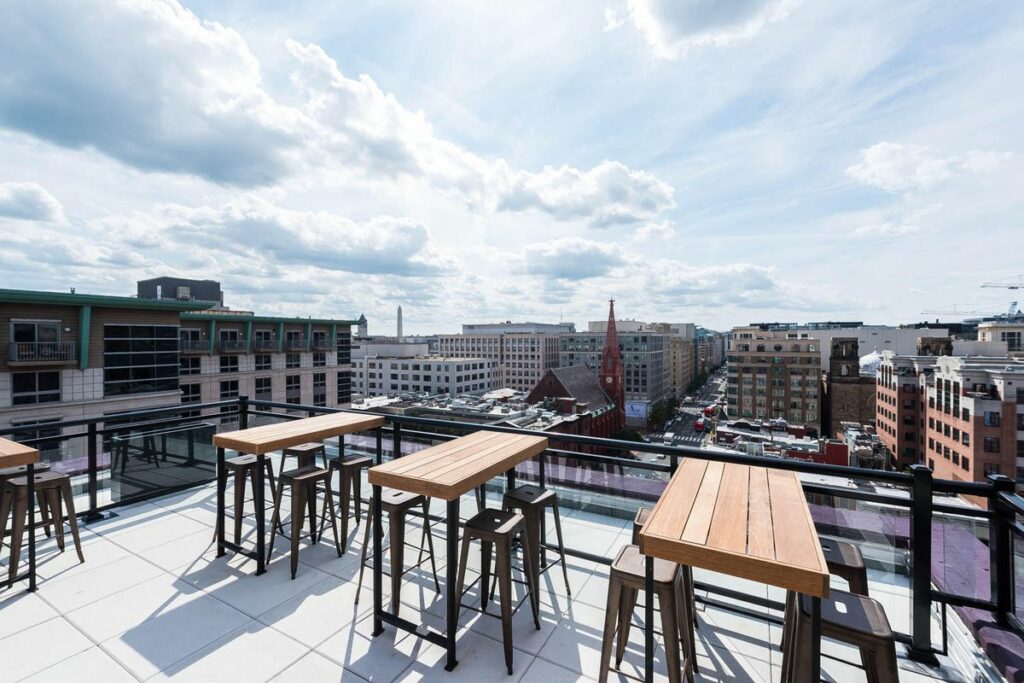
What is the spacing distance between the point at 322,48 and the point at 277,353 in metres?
30.7

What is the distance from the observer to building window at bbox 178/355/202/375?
91.9ft

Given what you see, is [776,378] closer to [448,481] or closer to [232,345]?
[232,345]

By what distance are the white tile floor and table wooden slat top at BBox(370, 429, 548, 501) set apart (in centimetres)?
102

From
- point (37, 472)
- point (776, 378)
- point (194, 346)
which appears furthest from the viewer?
point (776, 378)

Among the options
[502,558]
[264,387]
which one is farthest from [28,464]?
[264,387]

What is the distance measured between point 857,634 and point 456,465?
1912 mm

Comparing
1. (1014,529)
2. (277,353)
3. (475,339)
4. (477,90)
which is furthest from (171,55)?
(475,339)

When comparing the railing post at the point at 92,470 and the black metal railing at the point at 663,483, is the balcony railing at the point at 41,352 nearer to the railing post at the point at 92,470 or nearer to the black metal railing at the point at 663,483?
the black metal railing at the point at 663,483

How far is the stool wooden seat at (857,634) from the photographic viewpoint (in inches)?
59.7

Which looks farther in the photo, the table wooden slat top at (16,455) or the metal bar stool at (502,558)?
the table wooden slat top at (16,455)

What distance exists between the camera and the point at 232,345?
30391mm

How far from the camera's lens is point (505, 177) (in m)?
15.7

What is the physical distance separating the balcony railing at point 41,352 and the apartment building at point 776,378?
71962 millimetres

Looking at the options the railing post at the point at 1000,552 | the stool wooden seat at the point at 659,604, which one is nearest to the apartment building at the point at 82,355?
the stool wooden seat at the point at 659,604
